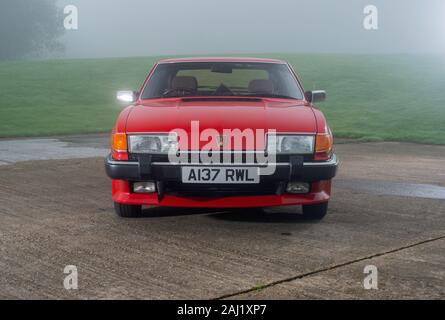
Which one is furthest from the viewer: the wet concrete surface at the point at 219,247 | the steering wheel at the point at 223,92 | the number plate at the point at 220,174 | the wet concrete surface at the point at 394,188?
the wet concrete surface at the point at 394,188

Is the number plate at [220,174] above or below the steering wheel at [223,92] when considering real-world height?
below

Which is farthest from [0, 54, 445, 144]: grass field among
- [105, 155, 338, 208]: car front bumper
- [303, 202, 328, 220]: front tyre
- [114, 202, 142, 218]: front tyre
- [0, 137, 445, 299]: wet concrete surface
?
[114, 202, 142, 218]: front tyre

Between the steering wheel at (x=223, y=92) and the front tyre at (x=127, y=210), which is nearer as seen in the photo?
the front tyre at (x=127, y=210)

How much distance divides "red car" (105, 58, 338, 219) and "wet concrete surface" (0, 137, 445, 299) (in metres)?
0.26

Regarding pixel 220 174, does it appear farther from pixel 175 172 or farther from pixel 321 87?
pixel 321 87

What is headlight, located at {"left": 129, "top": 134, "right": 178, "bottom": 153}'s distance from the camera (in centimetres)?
544

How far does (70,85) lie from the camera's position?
112 feet

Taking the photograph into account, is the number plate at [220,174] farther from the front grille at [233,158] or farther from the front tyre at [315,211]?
the front tyre at [315,211]

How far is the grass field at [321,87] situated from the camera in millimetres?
19125

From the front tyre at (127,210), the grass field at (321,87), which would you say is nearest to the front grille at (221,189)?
the front tyre at (127,210)

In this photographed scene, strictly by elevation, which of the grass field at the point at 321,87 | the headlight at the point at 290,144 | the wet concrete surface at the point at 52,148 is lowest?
the grass field at the point at 321,87

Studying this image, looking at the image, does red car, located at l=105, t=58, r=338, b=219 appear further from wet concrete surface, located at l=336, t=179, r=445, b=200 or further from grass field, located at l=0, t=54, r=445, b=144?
grass field, located at l=0, t=54, r=445, b=144

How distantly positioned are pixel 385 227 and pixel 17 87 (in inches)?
1152

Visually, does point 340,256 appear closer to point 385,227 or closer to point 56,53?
point 385,227
